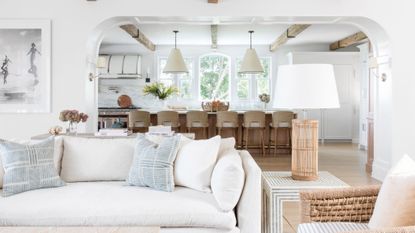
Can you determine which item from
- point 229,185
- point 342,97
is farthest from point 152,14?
point 342,97

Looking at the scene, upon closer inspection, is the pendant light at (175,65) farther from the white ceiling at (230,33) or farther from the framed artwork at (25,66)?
the framed artwork at (25,66)

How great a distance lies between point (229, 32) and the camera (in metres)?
9.07

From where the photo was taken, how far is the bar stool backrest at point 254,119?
809 cm

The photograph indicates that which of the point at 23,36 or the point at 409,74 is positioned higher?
the point at 23,36

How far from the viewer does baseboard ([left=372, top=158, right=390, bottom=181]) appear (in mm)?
5668

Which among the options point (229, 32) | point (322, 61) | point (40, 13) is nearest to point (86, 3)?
point (40, 13)

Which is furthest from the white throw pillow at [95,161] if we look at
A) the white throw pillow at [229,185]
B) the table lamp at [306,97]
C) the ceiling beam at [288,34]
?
the ceiling beam at [288,34]

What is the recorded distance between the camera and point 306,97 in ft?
8.86

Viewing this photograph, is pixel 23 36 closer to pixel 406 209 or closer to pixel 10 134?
pixel 10 134

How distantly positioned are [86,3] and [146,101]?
5.77 meters

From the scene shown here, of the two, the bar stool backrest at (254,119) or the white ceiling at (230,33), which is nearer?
the bar stool backrest at (254,119)

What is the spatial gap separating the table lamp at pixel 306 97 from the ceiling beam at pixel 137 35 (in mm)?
5118

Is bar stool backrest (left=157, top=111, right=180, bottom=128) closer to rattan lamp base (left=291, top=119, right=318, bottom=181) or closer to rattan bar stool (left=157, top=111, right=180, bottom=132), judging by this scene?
rattan bar stool (left=157, top=111, right=180, bottom=132)

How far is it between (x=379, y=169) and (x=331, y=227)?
4.18 meters
